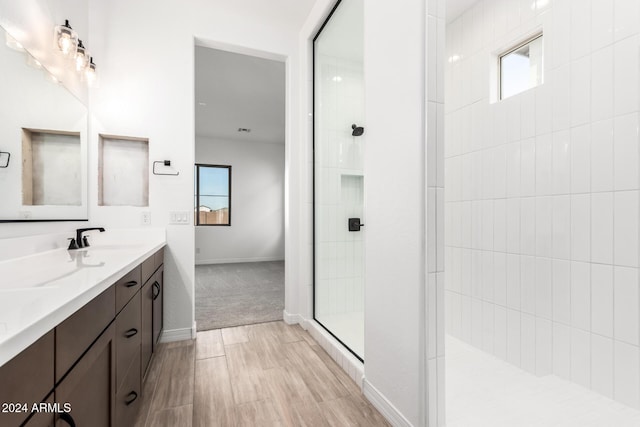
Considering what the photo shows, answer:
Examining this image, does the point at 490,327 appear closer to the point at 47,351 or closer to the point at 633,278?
the point at 633,278

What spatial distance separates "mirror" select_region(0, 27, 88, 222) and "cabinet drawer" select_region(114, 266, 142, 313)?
1.91 feet

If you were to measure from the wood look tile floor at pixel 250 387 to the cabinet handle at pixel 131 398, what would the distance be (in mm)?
187

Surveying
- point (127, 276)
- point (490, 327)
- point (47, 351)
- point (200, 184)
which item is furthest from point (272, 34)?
point (200, 184)

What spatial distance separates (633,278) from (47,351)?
7.67 feet

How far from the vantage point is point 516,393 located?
1688mm

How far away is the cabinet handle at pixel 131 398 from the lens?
1.19m

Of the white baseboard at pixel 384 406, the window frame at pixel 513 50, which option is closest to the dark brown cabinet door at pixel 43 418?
the white baseboard at pixel 384 406

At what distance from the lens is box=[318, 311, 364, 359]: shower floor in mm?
2004

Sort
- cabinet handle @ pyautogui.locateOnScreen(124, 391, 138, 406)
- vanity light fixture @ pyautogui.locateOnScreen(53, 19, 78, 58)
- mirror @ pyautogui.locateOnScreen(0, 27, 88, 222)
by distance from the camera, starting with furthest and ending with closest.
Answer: vanity light fixture @ pyautogui.locateOnScreen(53, 19, 78, 58) < mirror @ pyautogui.locateOnScreen(0, 27, 88, 222) < cabinet handle @ pyautogui.locateOnScreen(124, 391, 138, 406)

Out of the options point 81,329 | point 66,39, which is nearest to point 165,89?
point 66,39

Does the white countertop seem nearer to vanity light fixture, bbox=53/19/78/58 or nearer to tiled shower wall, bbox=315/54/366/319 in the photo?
vanity light fixture, bbox=53/19/78/58

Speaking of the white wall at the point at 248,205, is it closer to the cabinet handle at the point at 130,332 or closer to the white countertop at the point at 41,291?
the white countertop at the point at 41,291

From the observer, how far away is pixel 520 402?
1.60m

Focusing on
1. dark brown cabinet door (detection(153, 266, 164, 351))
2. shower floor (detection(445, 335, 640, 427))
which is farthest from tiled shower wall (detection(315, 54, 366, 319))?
dark brown cabinet door (detection(153, 266, 164, 351))
